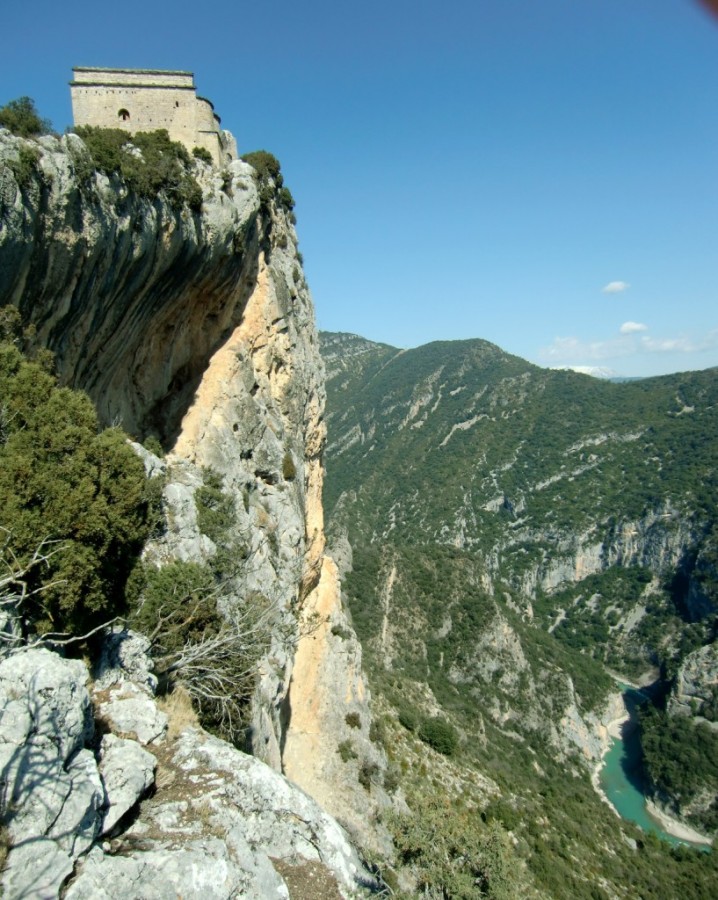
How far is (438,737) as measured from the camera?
108 ft

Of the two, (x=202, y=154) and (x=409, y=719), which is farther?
(x=409, y=719)

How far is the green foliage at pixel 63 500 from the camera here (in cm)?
812

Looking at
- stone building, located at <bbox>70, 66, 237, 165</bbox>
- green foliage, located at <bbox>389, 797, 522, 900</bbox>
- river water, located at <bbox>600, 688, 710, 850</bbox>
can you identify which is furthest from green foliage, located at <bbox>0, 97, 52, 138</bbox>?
river water, located at <bbox>600, 688, 710, 850</bbox>

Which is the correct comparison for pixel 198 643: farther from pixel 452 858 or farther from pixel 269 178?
pixel 269 178

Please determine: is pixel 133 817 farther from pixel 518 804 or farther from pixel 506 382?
pixel 506 382

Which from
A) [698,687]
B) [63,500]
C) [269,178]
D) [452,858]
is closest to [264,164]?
[269,178]

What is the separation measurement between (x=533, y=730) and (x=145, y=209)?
60537 mm

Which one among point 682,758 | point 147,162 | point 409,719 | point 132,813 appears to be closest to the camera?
point 132,813

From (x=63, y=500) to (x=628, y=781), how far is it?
7690 centimetres

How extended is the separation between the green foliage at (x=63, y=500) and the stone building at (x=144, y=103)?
11.3m

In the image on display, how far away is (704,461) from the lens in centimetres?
10900

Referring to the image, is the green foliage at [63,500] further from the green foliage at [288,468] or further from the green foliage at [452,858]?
the green foliage at [288,468]

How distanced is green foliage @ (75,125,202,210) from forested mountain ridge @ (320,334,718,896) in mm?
30763

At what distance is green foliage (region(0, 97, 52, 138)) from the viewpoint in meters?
10.7
